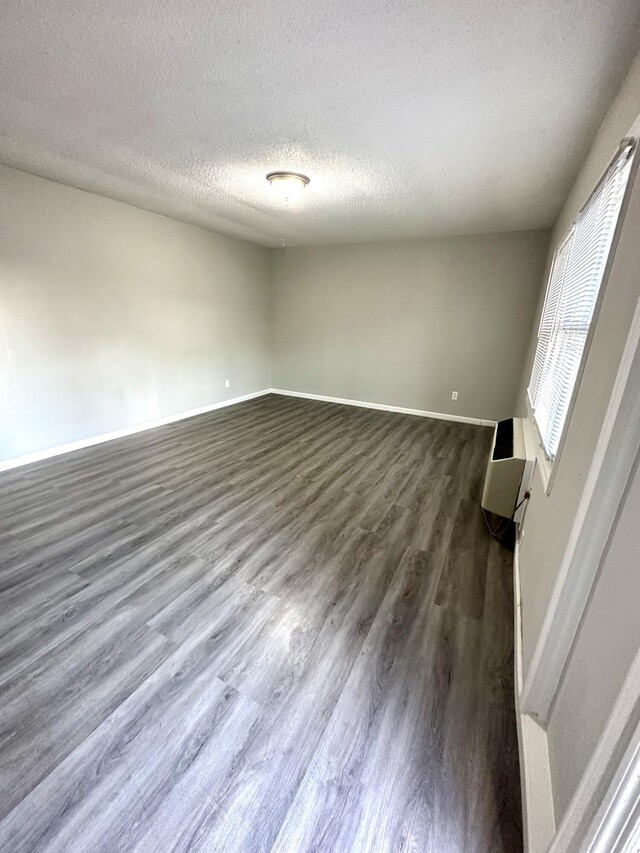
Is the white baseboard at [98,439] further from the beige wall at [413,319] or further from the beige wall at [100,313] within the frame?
the beige wall at [413,319]

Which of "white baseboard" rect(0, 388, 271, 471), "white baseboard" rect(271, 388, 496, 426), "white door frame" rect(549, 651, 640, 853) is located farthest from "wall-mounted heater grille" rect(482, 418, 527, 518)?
"white baseboard" rect(0, 388, 271, 471)

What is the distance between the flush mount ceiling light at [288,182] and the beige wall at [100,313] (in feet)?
6.36

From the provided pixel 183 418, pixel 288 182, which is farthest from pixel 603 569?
pixel 183 418

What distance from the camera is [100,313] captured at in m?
3.64

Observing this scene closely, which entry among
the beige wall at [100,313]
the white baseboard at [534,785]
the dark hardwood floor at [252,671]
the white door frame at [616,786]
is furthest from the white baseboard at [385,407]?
the white door frame at [616,786]

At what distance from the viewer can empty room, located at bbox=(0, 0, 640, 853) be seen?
995 mm

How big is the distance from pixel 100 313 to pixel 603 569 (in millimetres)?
4365

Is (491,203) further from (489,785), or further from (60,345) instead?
(60,345)

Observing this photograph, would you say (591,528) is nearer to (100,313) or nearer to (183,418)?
(100,313)

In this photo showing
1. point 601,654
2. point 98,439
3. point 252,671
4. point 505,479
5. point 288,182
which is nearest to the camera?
point 601,654

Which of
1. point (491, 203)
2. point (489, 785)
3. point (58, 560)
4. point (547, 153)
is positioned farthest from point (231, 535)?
point (491, 203)

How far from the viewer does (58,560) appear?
79.4 inches

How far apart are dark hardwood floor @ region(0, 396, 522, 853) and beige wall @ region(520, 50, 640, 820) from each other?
0.30 metres

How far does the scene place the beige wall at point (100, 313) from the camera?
3025 millimetres
